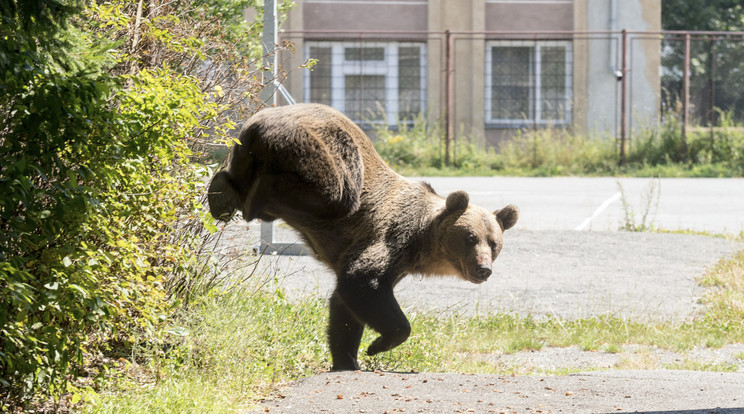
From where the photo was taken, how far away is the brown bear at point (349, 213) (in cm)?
517

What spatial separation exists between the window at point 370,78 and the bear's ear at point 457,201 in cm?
1931

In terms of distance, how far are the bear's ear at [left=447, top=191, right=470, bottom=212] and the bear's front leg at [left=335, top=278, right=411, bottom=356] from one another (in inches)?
23.8

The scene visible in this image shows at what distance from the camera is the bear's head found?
18.0 feet

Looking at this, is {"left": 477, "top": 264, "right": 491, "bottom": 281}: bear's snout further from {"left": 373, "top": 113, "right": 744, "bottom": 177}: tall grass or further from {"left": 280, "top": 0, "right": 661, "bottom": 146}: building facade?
{"left": 280, "top": 0, "right": 661, "bottom": 146}: building facade

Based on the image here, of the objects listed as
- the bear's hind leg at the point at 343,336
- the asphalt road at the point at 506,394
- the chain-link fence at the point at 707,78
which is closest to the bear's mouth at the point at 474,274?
the asphalt road at the point at 506,394

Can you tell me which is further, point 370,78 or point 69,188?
point 370,78

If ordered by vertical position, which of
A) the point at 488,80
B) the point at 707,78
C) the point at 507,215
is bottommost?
the point at 507,215

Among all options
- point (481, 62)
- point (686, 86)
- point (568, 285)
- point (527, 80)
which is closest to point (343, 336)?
point (568, 285)

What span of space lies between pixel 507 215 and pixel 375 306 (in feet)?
3.69

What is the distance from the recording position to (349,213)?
543 centimetres

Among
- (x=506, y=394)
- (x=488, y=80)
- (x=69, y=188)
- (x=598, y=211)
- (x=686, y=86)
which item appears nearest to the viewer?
(x=69, y=188)

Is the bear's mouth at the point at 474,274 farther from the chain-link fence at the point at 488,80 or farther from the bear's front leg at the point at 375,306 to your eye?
the chain-link fence at the point at 488,80

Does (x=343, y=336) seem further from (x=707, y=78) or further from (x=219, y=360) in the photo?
(x=707, y=78)

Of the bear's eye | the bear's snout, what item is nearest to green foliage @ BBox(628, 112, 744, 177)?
the bear's eye
